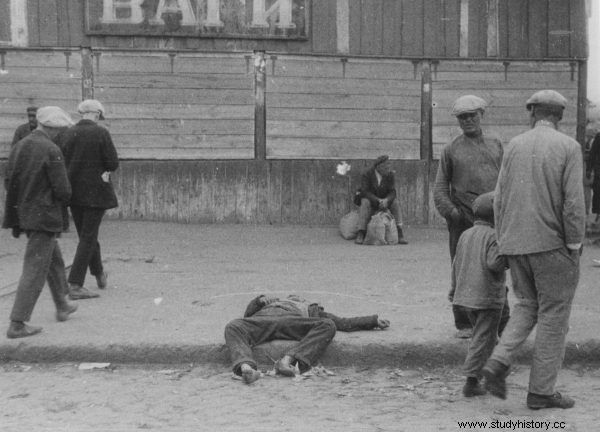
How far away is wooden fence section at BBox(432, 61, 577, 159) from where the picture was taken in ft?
46.2

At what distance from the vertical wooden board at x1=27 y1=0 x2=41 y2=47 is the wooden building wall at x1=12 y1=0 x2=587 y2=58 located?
4.70 feet

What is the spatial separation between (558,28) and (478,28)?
49.8 inches

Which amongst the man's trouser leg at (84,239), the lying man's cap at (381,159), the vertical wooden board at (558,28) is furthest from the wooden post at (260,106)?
the man's trouser leg at (84,239)

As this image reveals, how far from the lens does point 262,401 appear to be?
539cm

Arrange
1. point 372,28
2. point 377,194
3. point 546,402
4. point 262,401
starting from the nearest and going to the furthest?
point 546,402
point 262,401
point 377,194
point 372,28

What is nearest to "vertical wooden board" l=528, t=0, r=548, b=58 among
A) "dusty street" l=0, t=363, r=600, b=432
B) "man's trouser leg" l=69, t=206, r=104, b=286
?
"man's trouser leg" l=69, t=206, r=104, b=286

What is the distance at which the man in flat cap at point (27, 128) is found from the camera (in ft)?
41.7

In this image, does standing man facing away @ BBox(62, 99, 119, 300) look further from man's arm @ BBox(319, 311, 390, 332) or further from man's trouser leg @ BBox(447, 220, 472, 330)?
man's trouser leg @ BBox(447, 220, 472, 330)

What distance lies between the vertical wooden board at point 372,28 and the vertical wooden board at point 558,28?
104 inches

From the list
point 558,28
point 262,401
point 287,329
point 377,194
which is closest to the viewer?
point 262,401

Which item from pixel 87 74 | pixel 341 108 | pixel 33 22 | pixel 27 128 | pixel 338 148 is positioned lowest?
pixel 338 148

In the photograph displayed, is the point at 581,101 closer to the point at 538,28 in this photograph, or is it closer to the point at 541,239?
the point at 538,28

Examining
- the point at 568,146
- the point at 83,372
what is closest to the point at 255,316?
the point at 83,372

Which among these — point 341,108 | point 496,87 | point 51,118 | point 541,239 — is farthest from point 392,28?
point 541,239
